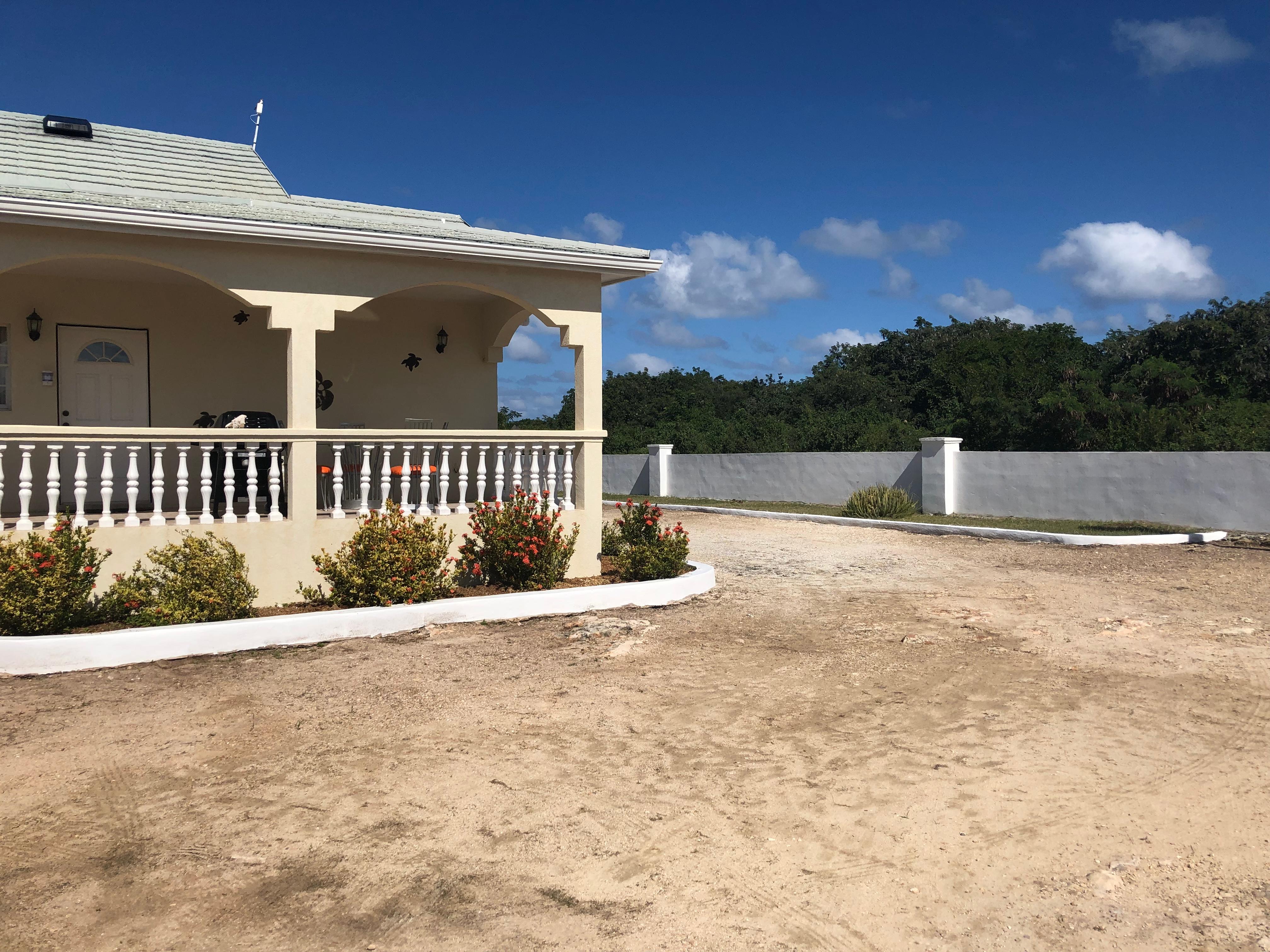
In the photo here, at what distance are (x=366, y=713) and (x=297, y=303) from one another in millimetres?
4497

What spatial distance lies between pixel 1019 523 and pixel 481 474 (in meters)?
11.6

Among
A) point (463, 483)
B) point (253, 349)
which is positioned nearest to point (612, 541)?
point (463, 483)

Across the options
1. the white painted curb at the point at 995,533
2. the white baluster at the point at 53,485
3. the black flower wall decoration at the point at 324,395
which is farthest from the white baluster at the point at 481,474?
the white painted curb at the point at 995,533

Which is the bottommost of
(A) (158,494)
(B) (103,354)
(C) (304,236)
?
(A) (158,494)

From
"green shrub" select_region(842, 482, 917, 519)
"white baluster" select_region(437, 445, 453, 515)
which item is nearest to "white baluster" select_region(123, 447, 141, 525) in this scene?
"white baluster" select_region(437, 445, 453, 515)

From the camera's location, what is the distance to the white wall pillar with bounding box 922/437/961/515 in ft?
63.8

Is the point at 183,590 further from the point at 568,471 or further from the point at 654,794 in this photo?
the point at 654,794

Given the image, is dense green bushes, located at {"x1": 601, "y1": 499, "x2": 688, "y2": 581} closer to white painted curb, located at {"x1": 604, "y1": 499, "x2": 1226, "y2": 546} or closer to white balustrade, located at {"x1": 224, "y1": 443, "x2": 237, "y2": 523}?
white balustrade, located at {"x1": 224, "y1": 443, "x2": 237, "y2": 523}

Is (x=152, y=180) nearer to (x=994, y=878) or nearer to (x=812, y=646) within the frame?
(x=812, y=646)

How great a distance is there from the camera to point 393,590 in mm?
8125

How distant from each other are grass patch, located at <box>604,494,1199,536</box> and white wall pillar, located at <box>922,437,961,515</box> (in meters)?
0.28

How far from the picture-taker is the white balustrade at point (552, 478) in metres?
10.1

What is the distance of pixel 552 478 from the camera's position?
1017cm

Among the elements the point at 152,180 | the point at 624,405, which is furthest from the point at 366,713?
the point at 624,405
